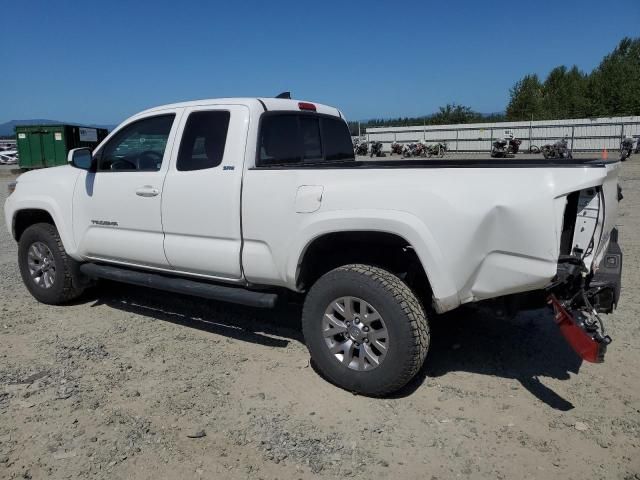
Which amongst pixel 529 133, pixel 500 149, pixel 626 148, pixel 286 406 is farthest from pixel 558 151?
pixel 286 406

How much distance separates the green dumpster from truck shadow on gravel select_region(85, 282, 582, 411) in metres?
20.6

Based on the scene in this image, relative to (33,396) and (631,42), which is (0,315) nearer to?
(33,396)

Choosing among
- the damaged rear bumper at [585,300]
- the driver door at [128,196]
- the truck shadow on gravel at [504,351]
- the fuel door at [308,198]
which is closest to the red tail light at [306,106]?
the driver door at [128,196]

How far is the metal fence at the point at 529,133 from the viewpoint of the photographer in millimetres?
32781

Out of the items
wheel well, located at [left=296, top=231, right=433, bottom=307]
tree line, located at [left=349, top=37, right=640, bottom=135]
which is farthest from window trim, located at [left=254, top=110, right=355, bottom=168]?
tree line, located at [left=349, top=37, right=640, bottom=135]

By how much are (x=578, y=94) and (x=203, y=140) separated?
58.4 meters

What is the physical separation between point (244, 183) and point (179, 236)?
32.1 inches

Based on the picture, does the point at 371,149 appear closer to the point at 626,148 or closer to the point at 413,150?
the point at 413,150

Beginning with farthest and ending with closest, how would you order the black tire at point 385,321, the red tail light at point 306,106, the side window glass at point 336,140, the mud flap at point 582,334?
the side window glass at point 336,140 → the red tail light at point 306,106 → the black tire at point 385,321 → the mud flap at point 582,334

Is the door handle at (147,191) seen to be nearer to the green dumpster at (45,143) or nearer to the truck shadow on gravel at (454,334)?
the truck shadow on gravel at (454,334)

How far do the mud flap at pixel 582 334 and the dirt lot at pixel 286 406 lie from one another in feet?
1.62

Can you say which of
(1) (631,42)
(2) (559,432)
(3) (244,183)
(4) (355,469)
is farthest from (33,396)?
(1) (631,42)

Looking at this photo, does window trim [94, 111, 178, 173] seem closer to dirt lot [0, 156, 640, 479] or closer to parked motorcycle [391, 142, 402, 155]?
dirt lot [0, 156, 640, 479]

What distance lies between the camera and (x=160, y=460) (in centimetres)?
301
